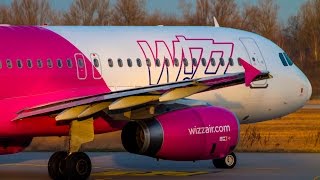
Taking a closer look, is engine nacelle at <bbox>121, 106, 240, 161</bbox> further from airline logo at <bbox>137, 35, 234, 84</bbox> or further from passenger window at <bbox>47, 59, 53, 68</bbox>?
airline logo at <bbox>137, 35, 234, 84</bbox>

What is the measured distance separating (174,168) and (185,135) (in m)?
5.35

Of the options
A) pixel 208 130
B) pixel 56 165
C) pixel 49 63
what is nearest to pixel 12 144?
pixel 56 165

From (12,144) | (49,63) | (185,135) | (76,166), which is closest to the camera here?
(185,135)

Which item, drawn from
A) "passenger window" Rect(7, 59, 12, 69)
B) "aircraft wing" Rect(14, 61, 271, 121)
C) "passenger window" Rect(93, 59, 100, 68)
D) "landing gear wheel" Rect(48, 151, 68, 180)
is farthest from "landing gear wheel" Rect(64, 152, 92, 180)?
"passenger window" Rect(93, 59, 100, 68)

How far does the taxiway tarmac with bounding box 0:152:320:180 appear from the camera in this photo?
2652 centimetres

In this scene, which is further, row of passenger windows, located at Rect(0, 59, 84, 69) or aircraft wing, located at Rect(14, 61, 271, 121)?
row of passenger windows, located at Rect(0, 59, 84, 69)

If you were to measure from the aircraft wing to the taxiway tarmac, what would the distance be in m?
2.59

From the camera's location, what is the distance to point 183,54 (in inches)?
1101

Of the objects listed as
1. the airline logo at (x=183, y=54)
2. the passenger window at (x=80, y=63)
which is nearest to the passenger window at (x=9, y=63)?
the passenger window at (x=80, y=63)

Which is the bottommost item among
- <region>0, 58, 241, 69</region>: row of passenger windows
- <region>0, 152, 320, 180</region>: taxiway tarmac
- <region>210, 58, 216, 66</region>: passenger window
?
<region>0, 152, 320, 180</region>: taxiway tarmac

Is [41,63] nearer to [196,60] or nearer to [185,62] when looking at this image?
[185,62]

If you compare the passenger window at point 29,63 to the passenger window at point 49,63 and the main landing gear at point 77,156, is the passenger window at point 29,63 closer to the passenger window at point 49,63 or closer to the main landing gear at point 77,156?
the passenger window at point 49,63

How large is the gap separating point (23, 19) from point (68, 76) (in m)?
79.6

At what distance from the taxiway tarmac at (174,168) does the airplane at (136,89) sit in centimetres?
103
